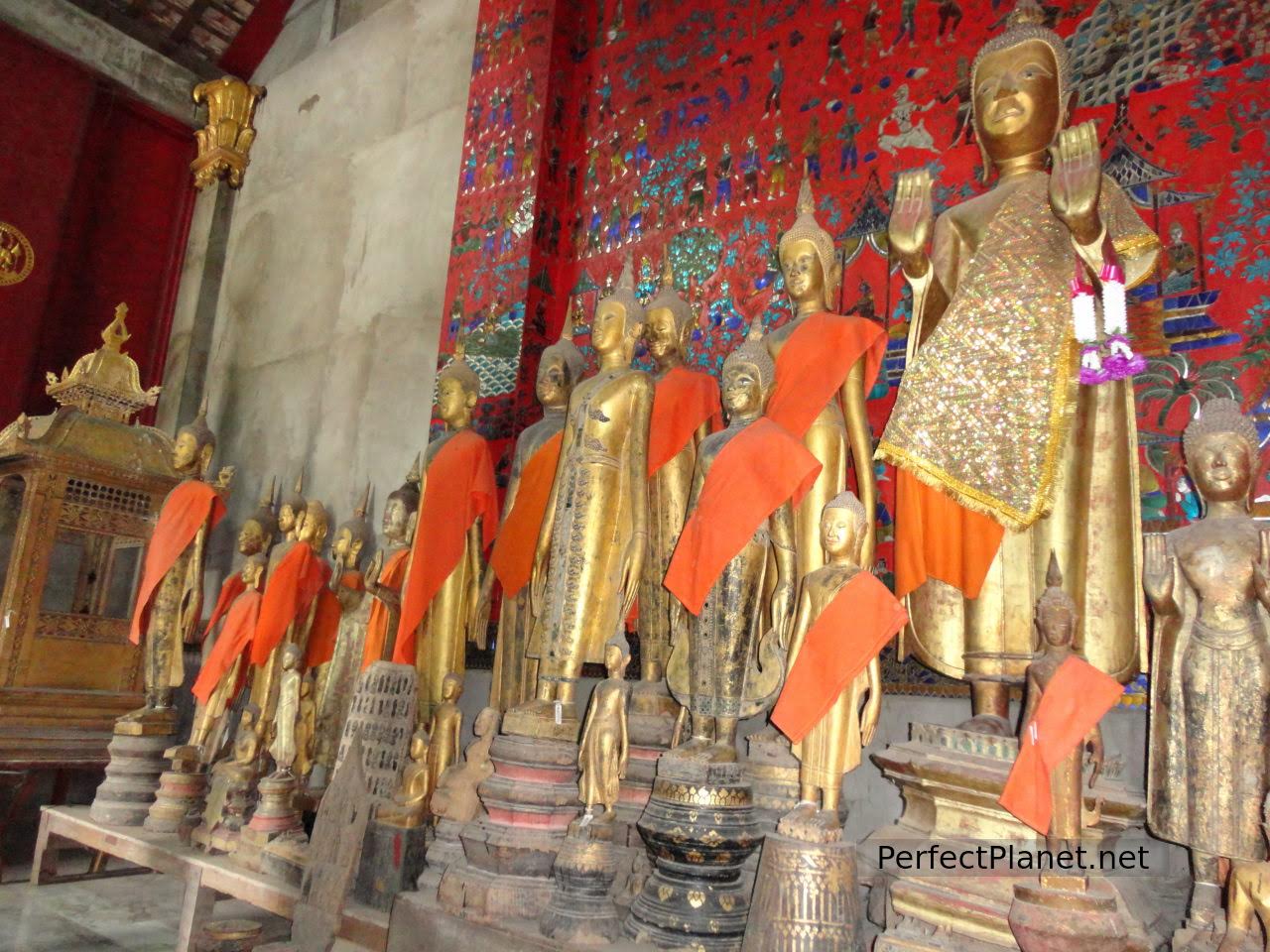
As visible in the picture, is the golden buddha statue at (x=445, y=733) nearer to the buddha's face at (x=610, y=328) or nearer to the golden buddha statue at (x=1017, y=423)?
the buddha's face at (x=610, y=328)

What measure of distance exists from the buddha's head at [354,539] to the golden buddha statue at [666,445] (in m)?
2.12

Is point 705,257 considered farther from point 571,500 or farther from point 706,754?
point 706,754

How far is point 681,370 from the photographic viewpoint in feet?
12.7

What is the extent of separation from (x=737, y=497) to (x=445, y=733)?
1.59 meters

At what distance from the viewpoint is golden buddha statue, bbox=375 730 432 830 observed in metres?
3.41

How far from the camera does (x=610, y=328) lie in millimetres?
3705

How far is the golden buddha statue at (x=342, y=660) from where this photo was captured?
4.79 metres

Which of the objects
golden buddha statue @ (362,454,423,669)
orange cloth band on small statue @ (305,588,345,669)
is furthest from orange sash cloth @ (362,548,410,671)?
orange cloth band on small statue @ (305,588,345,669)

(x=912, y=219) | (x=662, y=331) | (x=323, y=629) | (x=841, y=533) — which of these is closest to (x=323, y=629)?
(x=323, y=629)

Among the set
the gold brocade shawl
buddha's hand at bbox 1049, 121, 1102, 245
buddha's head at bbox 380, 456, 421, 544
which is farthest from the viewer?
buddha's head at bbox 380, 456, 421, 544

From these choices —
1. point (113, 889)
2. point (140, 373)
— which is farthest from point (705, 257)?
point (140, 373)

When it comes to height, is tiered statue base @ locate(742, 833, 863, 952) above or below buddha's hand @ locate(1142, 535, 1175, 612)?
below

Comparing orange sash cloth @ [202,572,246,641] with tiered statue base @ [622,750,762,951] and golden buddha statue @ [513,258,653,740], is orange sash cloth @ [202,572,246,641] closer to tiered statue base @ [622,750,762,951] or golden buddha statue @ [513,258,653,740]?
golden buddha statue @ [513,258,653,740]

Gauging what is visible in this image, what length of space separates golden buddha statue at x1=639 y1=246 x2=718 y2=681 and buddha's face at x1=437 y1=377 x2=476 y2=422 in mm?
1026
